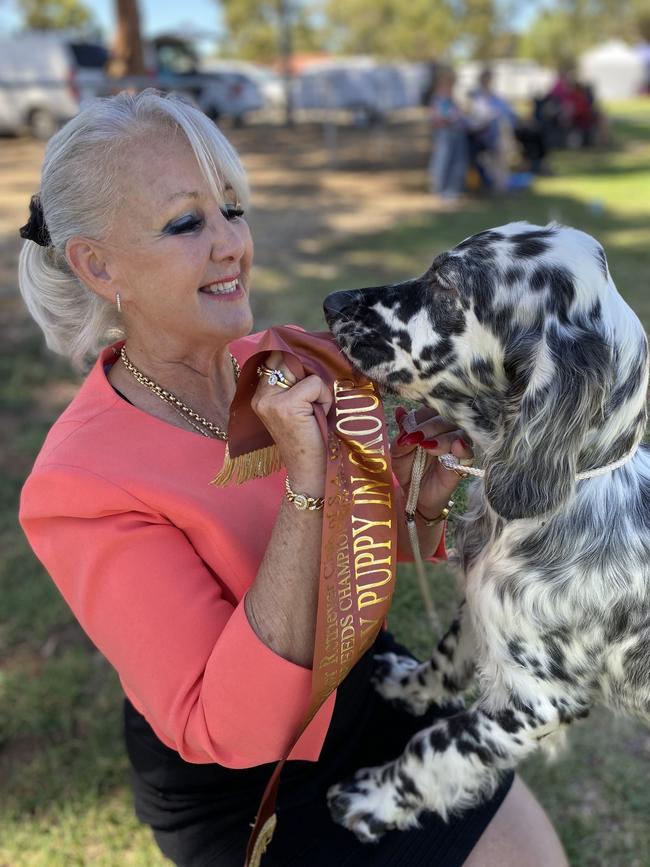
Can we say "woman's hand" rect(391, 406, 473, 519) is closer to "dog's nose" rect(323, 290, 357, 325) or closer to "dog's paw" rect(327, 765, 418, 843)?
"dog's nose" rect(323, 290, 357, 325)

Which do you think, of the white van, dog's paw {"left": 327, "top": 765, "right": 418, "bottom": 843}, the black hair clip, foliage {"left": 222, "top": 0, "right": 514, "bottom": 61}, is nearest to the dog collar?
dog's paw {"left": 327, "top": 765, "right": 418, "bottom": 843}

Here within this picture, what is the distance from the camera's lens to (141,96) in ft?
6.71

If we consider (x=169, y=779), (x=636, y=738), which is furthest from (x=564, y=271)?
(x=636, y=738)

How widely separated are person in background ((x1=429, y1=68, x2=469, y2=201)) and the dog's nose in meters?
11.9

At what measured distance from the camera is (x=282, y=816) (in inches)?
81.2

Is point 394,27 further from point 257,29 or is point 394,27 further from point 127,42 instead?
point 127,42

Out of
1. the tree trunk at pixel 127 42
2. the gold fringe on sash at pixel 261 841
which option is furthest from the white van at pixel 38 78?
the gold fringe on sash at pixel 261 841

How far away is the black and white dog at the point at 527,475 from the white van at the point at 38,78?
19.2m

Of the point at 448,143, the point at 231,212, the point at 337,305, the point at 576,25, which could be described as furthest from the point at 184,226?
the point at 576,25

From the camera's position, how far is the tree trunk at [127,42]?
13688mm

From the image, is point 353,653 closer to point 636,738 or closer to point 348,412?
point 348,412

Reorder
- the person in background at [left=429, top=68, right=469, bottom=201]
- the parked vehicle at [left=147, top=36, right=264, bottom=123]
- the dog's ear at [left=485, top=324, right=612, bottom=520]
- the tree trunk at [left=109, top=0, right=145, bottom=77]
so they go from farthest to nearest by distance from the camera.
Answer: the parked vehicle at [left=147, top=36, right=264, bottom=123] → the tree trunk at [left=109, top=0, right=145, bottom=77] → the person in background at [left=429, top=68, right=469, bottom=201] → the dog's ear at [left=485, top=324, right=612, bottom=520]

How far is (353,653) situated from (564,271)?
102 cm

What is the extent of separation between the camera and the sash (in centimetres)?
164
